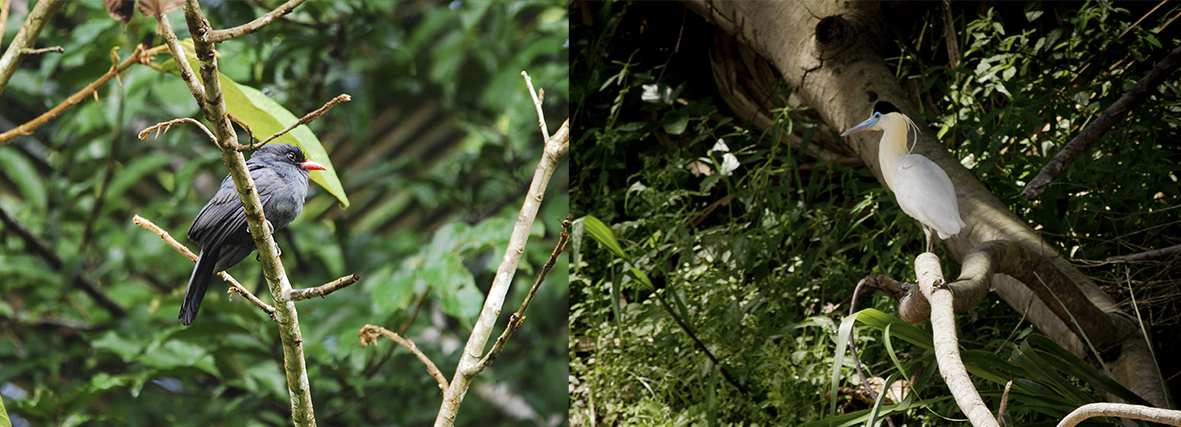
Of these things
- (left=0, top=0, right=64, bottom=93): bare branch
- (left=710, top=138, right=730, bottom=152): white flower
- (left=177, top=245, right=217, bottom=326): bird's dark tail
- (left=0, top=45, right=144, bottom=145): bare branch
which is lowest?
(left=710, top=138, right=730, bottom=152): white flower

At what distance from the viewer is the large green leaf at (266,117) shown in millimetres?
850

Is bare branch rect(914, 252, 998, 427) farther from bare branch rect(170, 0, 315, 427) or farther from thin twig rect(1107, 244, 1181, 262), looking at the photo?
bare branch rect(170, 0, 315, 427)

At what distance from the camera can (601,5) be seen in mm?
1464

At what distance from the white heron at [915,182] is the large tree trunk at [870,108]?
0.05m

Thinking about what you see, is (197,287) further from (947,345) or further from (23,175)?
(947,345)

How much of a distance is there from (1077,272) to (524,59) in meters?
0.81

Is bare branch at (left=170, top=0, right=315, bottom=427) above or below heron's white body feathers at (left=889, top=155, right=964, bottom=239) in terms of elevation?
above

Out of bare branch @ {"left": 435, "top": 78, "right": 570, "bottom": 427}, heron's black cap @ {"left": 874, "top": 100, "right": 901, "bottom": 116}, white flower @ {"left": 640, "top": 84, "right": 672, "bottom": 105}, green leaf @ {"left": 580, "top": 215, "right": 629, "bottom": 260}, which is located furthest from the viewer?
white flower @ {"left": 640, "top": 84, "right": 672, "bottom": 105}

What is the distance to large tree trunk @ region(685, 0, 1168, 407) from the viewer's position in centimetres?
88

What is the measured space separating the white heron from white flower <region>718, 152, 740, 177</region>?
0.98ft

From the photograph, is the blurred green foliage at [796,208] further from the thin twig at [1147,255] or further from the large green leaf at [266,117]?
the large green leaf at [266,117]

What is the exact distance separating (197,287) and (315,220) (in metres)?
0.16

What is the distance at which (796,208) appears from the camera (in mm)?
1197

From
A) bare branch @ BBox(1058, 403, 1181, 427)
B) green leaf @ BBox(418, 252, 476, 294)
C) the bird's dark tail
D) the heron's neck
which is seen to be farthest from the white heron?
the bird's dark tail
